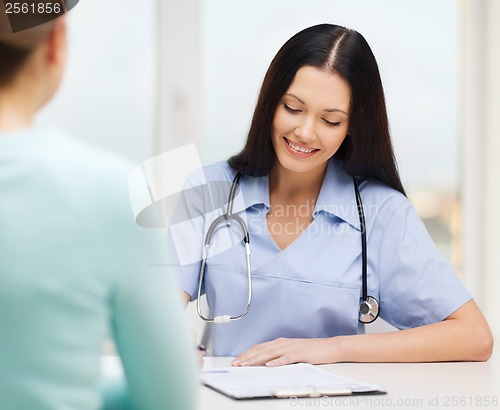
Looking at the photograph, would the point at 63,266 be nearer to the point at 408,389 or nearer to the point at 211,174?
the point at 408,389

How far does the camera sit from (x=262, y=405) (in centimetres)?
104

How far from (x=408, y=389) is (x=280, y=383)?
211 mm

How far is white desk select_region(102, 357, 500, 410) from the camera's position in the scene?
41.3 inches

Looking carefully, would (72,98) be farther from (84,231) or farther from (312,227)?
(84,231)

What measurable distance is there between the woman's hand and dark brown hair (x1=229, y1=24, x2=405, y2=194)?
1.64 ft

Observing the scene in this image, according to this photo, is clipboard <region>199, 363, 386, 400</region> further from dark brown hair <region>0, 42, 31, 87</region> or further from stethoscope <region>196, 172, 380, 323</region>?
dark brown hair <region>0, 42, 31, 87</region>

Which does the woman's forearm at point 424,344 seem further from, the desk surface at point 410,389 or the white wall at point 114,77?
the white wall at point 114,77

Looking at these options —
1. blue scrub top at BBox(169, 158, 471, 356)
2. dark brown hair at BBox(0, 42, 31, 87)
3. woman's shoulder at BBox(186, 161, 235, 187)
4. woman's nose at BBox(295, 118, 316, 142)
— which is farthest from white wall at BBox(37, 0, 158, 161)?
dark brown hair at BBox(0, 42, 31, 87)

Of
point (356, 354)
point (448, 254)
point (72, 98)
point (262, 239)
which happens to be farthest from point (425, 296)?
point (72, 98)

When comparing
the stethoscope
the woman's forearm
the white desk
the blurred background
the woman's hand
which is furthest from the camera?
the blurred background

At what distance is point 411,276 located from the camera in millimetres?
1638

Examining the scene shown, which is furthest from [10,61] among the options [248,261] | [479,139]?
[479,139]

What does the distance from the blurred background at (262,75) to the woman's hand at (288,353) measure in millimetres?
1212

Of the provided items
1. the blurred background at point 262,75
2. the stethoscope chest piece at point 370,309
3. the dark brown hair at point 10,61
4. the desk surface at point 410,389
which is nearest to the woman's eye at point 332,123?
the stethoscope chest piece at point 370,309
